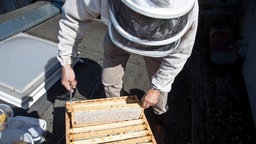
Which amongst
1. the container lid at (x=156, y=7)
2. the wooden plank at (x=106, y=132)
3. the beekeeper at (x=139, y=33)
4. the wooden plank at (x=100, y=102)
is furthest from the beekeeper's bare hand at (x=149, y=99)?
the container lid at (x=156, y=7)

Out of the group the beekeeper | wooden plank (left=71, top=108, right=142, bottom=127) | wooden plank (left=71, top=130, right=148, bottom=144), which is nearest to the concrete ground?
the beekeeper

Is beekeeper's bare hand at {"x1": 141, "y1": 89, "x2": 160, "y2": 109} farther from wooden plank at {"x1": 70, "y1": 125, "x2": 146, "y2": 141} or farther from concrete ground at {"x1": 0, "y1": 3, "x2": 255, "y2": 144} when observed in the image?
concrete ground at {"x1": 0, "y1": 3, "x2": 255, "y2": 144}

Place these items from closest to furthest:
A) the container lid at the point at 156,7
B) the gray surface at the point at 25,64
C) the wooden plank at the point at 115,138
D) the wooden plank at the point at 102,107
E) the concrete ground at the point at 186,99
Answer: the container lid at the point at 156,7
the wooden plank at the point at 115,138
the wooden plank at the point at 102,107
the gray surface at the point at 25,64
the concrete ground at the point at 186,99

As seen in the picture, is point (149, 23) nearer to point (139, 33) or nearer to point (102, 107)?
point (139, 33)

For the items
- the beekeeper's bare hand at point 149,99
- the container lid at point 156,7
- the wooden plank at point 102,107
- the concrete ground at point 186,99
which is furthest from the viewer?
the concrete ground at point 186,99

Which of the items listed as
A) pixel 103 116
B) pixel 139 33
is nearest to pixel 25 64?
pixel 103 116

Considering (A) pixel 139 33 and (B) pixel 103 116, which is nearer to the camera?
(A) pixel 139 33

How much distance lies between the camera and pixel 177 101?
3.96m

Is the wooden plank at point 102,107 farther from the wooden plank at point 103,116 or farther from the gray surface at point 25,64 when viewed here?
the gray surface at point 25,64

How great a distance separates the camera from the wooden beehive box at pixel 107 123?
7.72 feet

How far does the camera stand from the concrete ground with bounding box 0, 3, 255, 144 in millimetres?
3496

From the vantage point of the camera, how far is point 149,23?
1.61 metres

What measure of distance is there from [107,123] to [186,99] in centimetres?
193

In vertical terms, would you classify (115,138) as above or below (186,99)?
above
